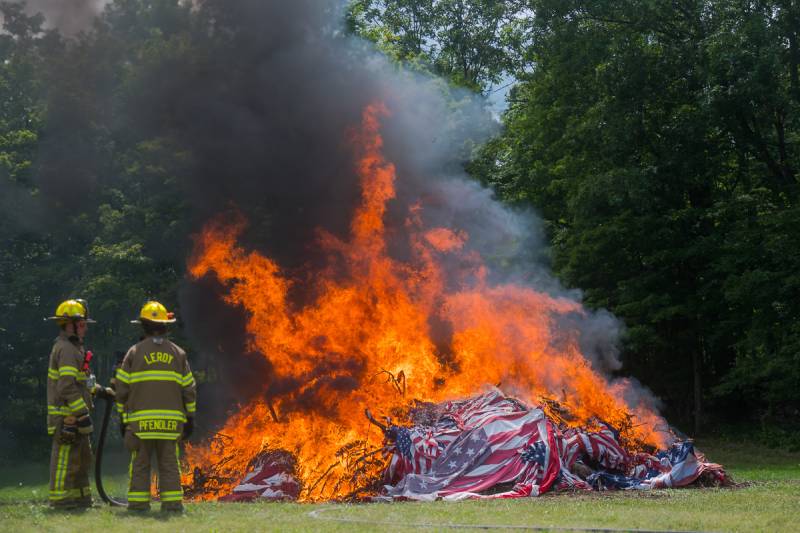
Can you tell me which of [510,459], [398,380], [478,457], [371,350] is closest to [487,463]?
[478,457]

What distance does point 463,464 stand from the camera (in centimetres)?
1221

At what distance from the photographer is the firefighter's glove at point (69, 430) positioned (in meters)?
9.97

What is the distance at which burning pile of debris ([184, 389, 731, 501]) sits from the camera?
11.9 metres

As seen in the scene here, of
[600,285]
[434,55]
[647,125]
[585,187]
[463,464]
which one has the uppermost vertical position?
[434,55]

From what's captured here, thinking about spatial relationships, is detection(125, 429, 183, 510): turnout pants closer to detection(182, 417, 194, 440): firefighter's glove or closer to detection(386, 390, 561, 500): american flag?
detection(182, 417, 194, 440): firefighter's glove

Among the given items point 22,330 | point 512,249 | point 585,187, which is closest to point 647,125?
point 585,187

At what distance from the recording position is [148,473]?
970cm

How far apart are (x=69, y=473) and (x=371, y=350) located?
17.1 ft

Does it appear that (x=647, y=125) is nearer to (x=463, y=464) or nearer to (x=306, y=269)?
(x=306, y=269)

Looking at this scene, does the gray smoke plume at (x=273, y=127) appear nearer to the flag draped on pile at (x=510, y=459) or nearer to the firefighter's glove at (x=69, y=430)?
the flag draped on pile at (x=510, y=459)

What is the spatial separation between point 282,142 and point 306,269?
2437 millimetres

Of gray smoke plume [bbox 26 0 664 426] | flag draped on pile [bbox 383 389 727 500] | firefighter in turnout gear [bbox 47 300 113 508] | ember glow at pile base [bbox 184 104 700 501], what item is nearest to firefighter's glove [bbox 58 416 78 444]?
firefighter in turnout gear [bbox 47 300 113 508]

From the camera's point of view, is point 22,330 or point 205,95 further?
point 22,330

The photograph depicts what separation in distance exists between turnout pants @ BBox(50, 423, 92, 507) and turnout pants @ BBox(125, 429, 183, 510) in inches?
33.6
